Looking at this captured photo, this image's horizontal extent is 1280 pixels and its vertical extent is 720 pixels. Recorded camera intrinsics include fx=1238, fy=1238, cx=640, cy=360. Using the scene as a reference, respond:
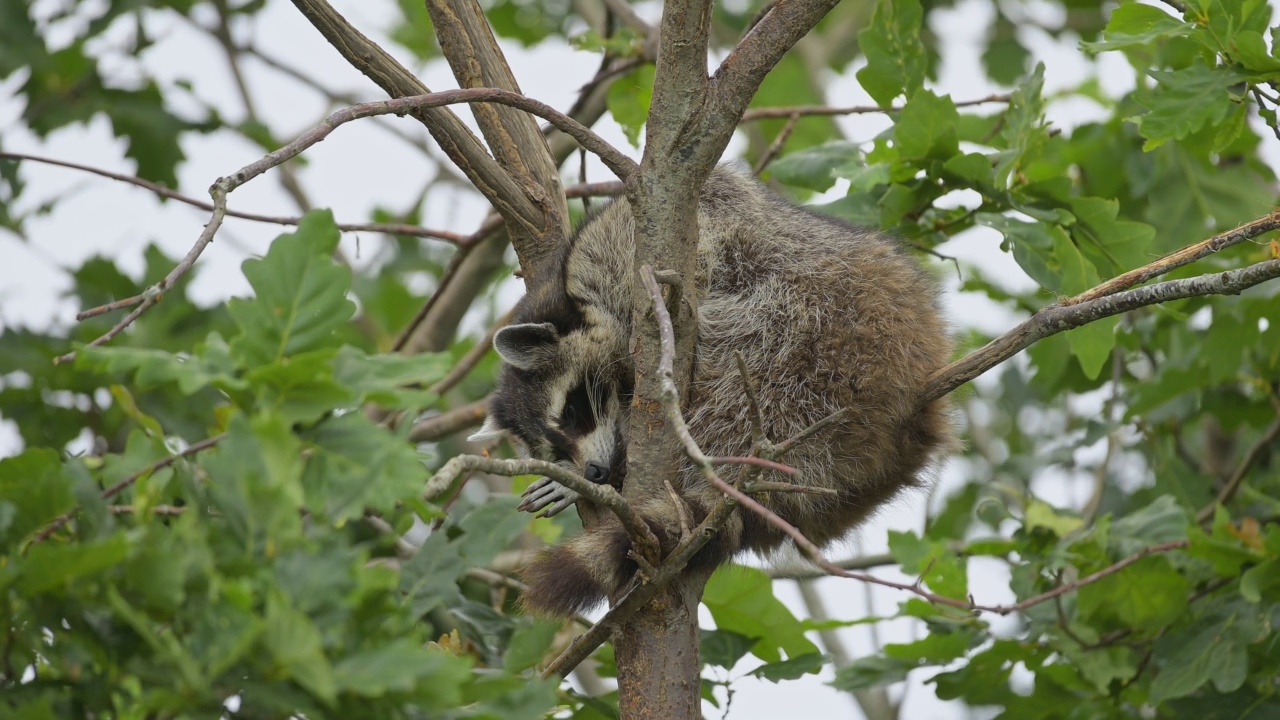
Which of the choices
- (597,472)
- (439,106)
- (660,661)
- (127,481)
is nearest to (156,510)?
(127,481)

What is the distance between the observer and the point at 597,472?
3.89 m

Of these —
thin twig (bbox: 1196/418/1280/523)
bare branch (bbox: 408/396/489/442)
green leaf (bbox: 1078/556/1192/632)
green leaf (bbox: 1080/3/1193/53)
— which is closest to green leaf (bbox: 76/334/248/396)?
green leaf (bbox: 1080/3/1193/53)

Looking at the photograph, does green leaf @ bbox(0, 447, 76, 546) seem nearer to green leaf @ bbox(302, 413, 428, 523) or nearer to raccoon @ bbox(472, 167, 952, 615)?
green leaf @ bbox(302, 413, 428, 523)

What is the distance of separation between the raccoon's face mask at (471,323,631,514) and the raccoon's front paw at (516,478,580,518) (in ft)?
1.31

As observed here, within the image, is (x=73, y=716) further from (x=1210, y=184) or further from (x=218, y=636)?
(x=1210, y=184)

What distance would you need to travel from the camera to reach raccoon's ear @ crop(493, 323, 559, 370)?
13.4 feet

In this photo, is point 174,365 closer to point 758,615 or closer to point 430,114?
point 430,114

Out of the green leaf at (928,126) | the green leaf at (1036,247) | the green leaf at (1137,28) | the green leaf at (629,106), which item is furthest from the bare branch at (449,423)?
the green leaf at (1137,28)

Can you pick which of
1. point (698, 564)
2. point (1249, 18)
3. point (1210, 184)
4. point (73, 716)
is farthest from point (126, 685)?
point (1210, 184)

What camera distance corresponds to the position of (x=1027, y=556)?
378 centimetres

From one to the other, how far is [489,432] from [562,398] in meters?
0.30

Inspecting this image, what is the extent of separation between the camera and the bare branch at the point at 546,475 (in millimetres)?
2119

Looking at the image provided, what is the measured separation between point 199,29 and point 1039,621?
17.3 ft

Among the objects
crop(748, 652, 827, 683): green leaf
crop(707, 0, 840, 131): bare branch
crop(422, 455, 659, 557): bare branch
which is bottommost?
crop(422, 455, 659, 557): bare branch
